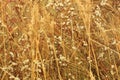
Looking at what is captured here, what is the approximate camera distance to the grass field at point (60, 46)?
80.3 inches

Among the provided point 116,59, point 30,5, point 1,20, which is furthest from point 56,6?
point 116,59

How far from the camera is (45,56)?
2199mm

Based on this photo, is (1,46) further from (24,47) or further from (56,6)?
(56,6)

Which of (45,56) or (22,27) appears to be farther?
(22,27)

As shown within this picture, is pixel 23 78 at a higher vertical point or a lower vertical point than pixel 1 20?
lower

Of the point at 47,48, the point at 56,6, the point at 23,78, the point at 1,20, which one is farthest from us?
the point at 56,6

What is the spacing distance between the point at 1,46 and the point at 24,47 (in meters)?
0.16

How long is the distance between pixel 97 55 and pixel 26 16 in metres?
0.69

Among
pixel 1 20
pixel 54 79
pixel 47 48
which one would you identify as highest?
pixel 1 20

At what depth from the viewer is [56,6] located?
254 cm

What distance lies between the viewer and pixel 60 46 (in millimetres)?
2234

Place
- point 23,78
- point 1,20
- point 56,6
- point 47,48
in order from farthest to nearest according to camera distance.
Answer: point 56,6
point 1,20
point 47,48
point 23,78

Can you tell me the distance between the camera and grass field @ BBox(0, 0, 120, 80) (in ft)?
6.69

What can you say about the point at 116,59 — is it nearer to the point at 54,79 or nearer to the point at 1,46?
the point at 54,79
